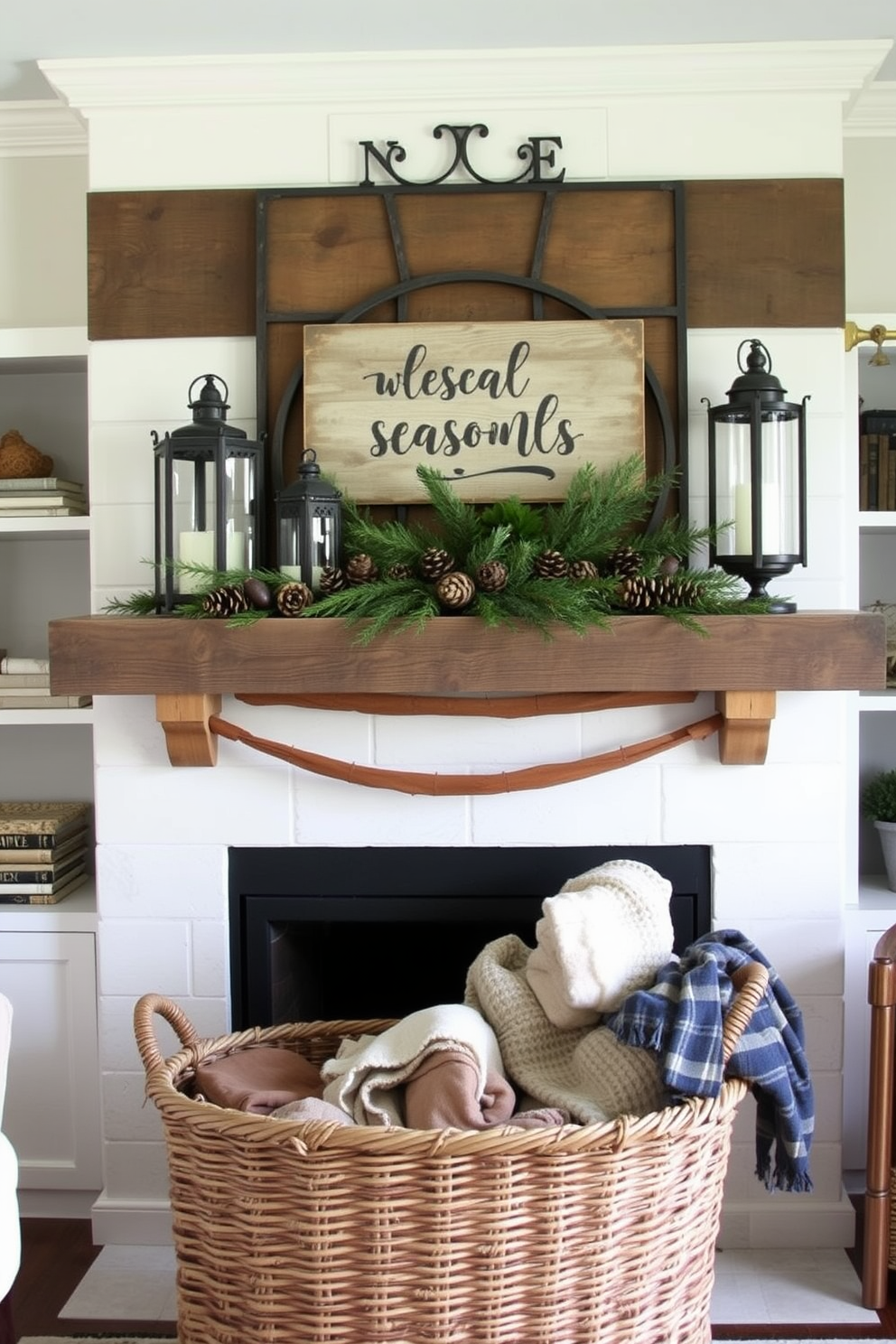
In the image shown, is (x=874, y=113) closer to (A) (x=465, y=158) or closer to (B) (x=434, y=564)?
A: (A) (x=465, y=158)

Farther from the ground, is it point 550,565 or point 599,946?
point 550,565

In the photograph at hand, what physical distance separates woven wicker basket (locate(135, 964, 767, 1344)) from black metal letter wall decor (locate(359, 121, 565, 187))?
1539 millimetres

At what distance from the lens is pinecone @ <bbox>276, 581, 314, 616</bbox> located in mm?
2199

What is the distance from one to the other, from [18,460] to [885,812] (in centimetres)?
198

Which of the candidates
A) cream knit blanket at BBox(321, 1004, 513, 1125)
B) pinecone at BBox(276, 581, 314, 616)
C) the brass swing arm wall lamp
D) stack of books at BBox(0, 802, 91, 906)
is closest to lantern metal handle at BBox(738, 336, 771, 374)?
the brass swing arm wall lamp

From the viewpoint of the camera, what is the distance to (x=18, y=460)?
271 cm

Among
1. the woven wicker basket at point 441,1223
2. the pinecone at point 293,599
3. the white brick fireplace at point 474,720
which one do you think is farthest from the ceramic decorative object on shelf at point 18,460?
the woven wicker basket at point 441,1223

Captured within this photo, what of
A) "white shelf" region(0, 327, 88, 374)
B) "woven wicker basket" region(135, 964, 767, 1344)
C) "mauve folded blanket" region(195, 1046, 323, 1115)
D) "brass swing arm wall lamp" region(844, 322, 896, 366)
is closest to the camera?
"woven wicker basket" region(135, 964, 767, 1344)

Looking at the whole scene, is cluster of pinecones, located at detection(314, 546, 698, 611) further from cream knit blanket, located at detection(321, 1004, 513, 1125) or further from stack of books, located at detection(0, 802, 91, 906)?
stack of books, located at detection(0, 802, 91, 906)

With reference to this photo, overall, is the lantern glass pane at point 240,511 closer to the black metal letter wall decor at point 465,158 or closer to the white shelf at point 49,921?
the black metal letter wall decor at point 465,158

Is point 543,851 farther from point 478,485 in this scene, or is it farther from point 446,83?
point 446,83

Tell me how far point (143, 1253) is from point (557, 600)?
1494 mm

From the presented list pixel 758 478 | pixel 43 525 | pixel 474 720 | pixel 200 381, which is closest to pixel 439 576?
pixel 474 720

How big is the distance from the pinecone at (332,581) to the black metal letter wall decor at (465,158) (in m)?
0.77
